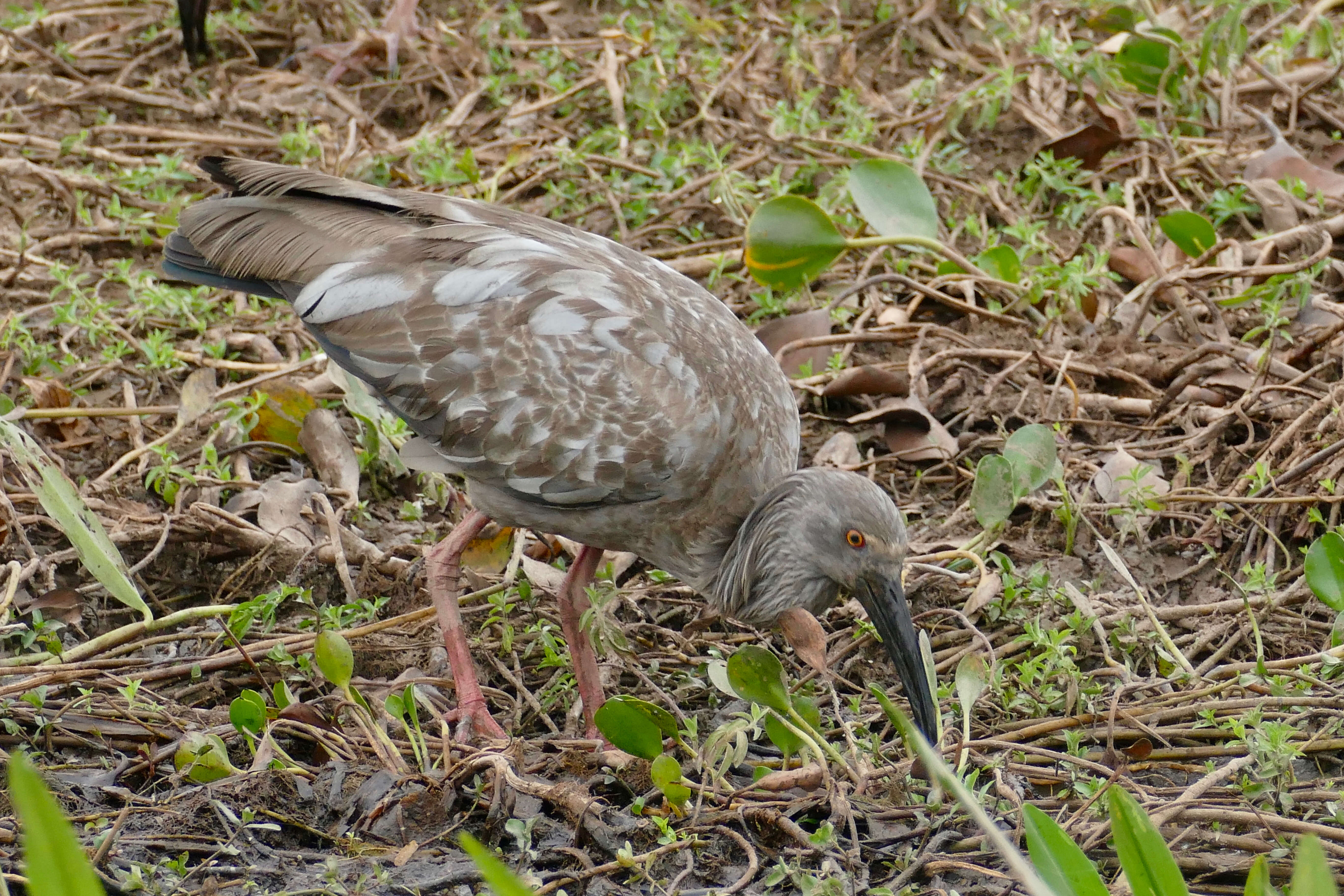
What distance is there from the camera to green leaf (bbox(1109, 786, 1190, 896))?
103 inches

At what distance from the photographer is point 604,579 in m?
4.72

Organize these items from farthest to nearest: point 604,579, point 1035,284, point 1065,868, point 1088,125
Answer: point 1088,125 → point 1035,284 → point 604,579 → point 1065,868

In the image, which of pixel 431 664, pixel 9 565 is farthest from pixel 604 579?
pixel 9 565

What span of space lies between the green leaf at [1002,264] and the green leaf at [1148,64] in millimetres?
1634

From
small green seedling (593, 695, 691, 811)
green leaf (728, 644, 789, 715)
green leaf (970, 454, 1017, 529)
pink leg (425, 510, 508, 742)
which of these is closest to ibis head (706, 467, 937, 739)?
green leaf (970, 454, 1017, 529)

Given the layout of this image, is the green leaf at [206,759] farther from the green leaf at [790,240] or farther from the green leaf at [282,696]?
the green leaf at [790,240]

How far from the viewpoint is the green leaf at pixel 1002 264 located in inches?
219

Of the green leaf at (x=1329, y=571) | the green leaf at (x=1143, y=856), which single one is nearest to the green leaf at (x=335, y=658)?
the green leaf at (x=1143, y=856)

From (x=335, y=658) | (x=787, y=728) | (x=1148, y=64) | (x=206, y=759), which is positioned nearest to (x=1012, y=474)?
(x=787, y=728)

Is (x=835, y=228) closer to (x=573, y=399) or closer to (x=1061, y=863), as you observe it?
(x=573, y=399)

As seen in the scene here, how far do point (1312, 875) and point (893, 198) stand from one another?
3726mm

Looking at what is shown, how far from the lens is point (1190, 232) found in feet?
18.3

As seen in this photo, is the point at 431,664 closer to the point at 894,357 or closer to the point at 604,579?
the point at 604,579

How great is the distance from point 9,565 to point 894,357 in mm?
3368
